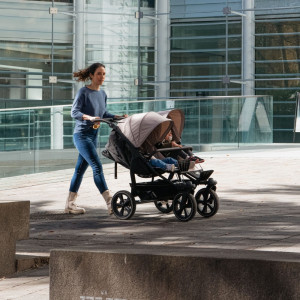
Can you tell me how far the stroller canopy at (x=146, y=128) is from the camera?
10.3 m

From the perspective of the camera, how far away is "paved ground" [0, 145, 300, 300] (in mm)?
6971

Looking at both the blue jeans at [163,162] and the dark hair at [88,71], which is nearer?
the blue jeans at [163,162]

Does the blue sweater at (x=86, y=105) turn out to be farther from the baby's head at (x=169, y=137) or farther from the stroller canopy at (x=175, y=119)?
the baby's head at (x=169, y=137)

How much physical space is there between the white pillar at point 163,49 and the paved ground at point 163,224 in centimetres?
1308

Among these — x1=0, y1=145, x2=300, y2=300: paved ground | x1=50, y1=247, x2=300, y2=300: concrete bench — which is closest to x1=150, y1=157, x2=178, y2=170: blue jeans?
x1=0, y1=145, x2=300, y2=300: paved ground

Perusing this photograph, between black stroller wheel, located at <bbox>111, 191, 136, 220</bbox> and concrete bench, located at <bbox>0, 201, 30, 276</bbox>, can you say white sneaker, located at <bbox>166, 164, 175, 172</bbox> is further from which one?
concrete bench, located at <bbox>0, 201, 30, 276</bbox>

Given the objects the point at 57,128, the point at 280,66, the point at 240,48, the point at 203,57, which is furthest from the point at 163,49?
the point at 57,128

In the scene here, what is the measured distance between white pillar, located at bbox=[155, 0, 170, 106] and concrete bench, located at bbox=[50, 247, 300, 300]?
24.3 metres

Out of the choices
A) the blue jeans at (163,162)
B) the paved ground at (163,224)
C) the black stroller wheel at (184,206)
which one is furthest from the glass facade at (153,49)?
the black stroller wheel at (184,206)

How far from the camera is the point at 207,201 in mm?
10555

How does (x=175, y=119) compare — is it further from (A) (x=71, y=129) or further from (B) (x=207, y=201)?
(A) (x=71, y=129)

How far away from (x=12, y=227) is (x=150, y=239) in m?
1.72

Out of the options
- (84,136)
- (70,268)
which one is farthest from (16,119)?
(70,268)

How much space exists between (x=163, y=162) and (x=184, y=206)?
0.53 m
